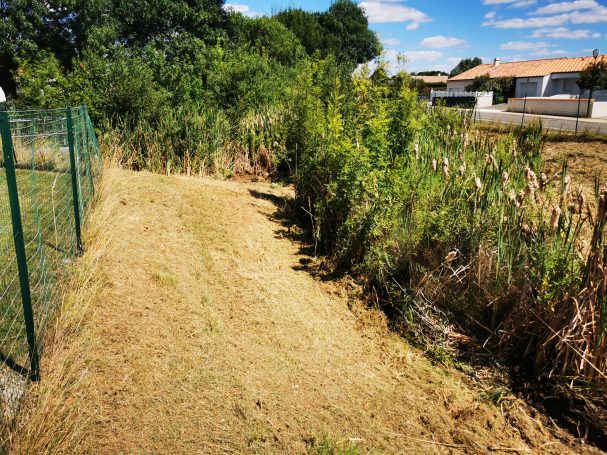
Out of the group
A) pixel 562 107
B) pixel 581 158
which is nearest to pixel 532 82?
pixel 562 107

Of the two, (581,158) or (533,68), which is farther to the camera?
(533,68)

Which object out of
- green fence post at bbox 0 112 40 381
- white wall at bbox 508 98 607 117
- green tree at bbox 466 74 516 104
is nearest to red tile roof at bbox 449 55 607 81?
green tree at bbox 466 74 516 104

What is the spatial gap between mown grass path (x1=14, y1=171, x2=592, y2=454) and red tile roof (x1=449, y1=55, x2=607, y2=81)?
48.0 m

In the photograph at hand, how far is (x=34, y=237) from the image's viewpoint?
3.78 meters

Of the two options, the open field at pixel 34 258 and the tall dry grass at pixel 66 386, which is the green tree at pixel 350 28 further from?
the tall dry grass at pixel 66 386

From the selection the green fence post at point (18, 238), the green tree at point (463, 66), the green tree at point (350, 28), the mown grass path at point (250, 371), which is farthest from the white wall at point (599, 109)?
the green tree at point (463, 66)

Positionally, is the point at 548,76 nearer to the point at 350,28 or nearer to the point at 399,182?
the point at 350,28

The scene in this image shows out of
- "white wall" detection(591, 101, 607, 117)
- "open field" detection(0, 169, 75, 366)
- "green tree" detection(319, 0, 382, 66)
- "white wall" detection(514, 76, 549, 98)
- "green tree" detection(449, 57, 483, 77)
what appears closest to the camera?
"open field" detection(0, 169, 75, 366)

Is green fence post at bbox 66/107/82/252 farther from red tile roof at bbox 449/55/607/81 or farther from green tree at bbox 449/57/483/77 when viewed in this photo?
green tree at bbox 449/57/483/77

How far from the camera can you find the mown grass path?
2.64 metres

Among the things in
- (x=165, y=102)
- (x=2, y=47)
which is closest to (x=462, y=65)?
(x=2, y=47)

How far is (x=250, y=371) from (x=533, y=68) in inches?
2186

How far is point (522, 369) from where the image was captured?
3490 millimetres

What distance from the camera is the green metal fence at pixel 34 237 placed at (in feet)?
8.33
